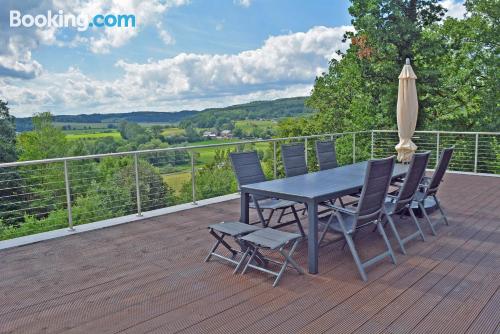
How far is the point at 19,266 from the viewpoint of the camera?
13.1 ft

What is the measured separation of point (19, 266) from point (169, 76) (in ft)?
46.1

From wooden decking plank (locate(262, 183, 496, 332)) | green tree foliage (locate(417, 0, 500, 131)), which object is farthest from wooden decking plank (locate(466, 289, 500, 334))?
green tree foliage (locate(417, 0, 500, 131))

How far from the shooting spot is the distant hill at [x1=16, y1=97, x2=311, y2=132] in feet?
45.5

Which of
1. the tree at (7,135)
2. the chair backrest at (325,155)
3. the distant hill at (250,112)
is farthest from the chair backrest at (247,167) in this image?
the tree at (7,135)

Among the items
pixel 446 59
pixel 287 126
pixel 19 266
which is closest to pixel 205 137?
pixel 19 266

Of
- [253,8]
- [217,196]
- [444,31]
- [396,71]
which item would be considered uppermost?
[253,8]

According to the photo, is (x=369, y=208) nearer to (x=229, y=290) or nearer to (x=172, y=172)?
(x=229, y=290)

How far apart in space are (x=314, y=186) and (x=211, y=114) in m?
10.8

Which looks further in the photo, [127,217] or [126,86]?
[126,86]

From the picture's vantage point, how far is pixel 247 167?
5004 millimetres

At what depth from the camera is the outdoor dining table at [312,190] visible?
370 cm

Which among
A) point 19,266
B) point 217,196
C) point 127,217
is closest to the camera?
point 19,266

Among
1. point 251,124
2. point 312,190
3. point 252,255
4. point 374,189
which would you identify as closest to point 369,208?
point 374,189

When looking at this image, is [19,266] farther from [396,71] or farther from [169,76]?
[169,76]
